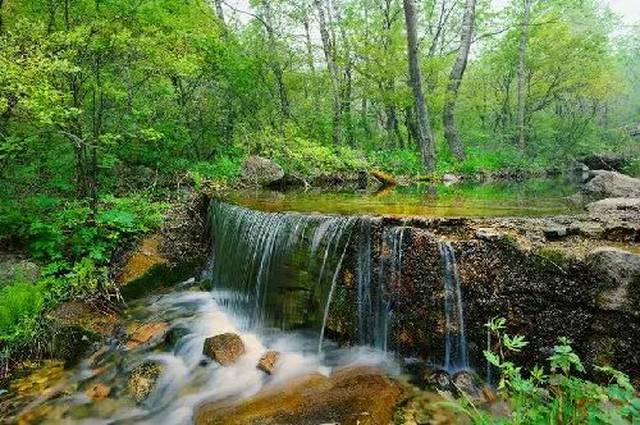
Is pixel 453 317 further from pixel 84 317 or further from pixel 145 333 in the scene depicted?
pixel 84 317

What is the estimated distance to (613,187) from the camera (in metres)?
10.3

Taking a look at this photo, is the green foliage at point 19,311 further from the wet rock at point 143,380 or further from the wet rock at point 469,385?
the wet rock at point 469,385

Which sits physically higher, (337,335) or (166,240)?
(166,240)

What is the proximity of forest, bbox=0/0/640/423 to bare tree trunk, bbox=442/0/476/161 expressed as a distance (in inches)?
2.4

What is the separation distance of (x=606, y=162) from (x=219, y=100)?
17169 millimetres

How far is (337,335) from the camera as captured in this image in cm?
567

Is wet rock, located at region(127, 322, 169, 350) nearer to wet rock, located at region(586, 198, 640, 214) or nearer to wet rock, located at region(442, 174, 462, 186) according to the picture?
wet rock, located at region(586, 198, 640, 214)

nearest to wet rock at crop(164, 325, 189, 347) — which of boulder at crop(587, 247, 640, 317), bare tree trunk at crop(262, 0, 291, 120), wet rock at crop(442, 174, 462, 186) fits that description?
boulder at crop(587, 247, 640, 317)

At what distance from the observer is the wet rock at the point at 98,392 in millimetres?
4996

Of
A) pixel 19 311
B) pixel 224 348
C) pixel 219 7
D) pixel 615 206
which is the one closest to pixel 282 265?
pixel 224 348

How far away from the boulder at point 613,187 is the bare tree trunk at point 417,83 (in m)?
3.92

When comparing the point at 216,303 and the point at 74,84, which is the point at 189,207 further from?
the point at 74,84

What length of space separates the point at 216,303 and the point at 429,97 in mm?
12776

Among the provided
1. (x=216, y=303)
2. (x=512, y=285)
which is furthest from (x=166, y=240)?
(x=512, y=285)
